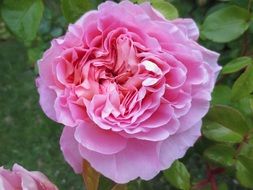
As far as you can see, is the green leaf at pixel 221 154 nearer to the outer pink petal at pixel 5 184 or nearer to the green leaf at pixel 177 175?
the green leaf at pixel 177 175

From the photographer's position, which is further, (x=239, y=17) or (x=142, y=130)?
(x=239, y=17)

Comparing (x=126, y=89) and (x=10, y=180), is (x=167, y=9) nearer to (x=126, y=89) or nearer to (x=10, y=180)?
(x=126, y=89)

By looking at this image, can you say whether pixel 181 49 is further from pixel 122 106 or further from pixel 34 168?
pixel 34 168

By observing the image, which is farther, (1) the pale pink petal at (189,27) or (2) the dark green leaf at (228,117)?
(2) the dark green leaf at (228,117)

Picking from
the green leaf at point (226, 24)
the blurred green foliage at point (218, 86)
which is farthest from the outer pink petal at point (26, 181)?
the green leaf at point (226, 24)

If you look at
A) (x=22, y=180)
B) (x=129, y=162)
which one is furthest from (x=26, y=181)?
(x=129, y=162)

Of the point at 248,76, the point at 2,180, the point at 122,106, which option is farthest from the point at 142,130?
the point at 248,76
